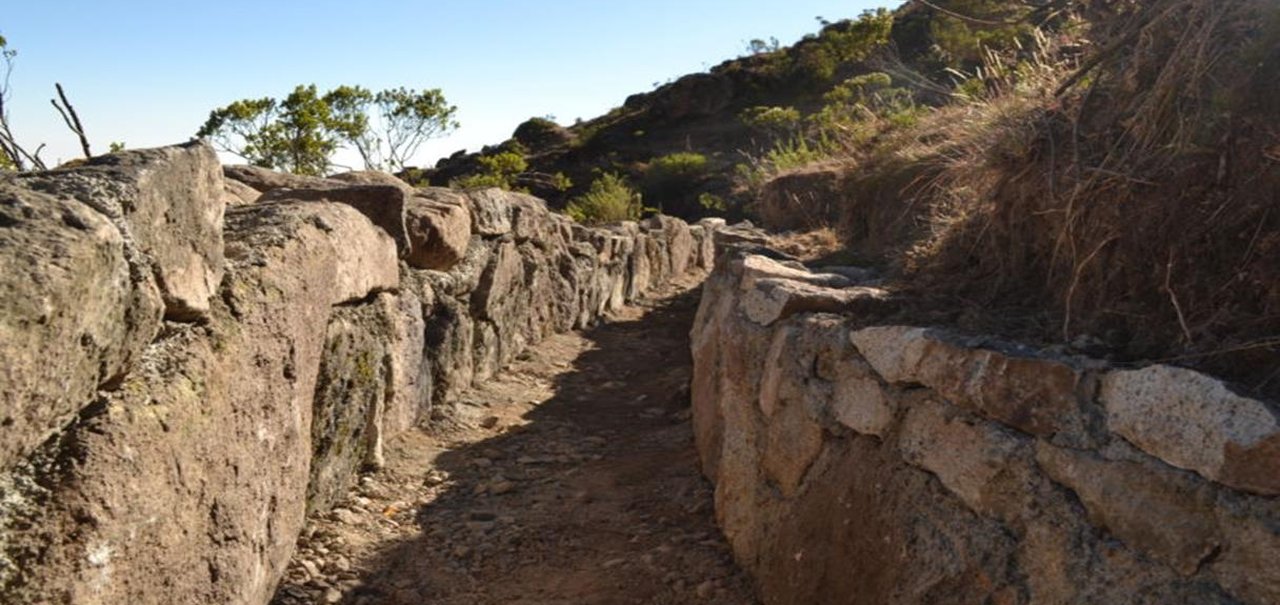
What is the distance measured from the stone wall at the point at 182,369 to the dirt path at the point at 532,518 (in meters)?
0.17

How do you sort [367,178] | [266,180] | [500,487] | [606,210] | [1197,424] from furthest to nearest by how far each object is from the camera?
[606,210]
[367,178]
[266,180]
[500,487]
[1197,424]

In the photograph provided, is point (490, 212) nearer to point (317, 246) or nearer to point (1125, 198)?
point (317, 246)

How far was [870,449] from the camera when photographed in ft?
8.74

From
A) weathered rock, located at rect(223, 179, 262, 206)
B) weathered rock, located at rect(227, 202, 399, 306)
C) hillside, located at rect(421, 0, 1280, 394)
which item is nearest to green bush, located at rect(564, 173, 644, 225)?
weathered rock, located at rect(223, 179, 262, 206)

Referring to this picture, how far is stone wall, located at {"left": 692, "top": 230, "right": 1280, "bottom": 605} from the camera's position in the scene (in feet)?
5.44

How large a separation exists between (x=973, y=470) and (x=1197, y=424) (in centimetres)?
58

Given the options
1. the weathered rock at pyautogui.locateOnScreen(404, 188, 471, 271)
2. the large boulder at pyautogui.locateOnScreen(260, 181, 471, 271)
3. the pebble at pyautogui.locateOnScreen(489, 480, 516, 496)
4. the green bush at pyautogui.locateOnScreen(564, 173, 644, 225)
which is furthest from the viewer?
the green bush at pyautogui.locateOnScreen(564, 173, 644, 225)

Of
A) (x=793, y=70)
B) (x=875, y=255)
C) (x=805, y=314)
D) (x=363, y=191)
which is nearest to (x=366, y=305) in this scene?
(x=363, y=191)

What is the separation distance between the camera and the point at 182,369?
92.1 inches

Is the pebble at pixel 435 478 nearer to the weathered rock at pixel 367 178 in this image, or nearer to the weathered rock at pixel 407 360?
the weathered rock at pixel 407 360

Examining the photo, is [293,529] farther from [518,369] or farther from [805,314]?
[518,369]

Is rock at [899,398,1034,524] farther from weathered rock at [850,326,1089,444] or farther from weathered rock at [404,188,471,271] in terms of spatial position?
weathered rock at [404,188,471,271]

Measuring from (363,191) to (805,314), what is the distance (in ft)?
6.31

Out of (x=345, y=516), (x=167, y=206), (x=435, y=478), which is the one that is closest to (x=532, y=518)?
(x=435, y=478)
